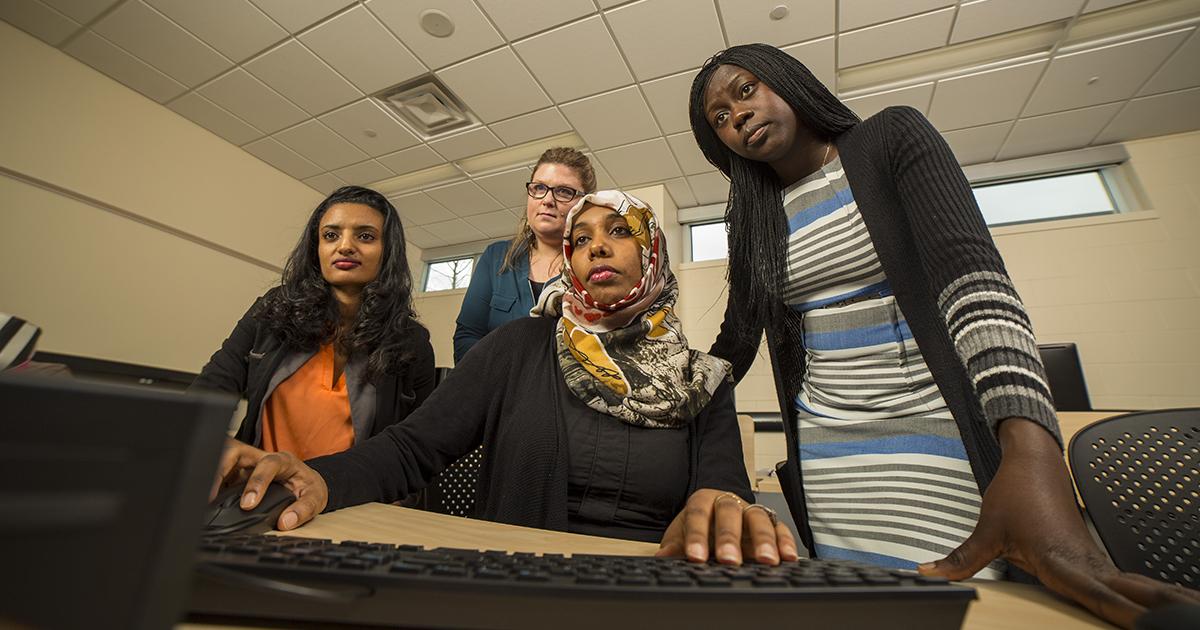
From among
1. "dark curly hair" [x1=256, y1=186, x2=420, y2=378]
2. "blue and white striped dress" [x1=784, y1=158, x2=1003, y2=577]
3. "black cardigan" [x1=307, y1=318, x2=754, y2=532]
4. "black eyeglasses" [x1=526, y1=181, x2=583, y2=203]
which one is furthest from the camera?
"black eyeglasses" [x1=526, y1=181, x2=583, y2=203]

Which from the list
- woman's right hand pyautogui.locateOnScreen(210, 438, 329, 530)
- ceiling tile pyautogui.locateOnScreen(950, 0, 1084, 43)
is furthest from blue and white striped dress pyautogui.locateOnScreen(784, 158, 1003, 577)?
ceiling tile pyautogui.locateOnScreen(950, 0, 1084, 43)

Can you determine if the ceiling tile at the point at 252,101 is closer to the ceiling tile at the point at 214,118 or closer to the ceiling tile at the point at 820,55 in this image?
the ceiling tile at the point at 214,118

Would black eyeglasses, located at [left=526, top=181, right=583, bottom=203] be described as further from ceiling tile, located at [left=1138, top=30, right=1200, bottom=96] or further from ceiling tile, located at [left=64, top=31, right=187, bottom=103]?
ceiling tile, located at [left=1138, top=30, right=1200, bottom=96]

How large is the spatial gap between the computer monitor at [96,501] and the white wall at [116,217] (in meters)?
4.62

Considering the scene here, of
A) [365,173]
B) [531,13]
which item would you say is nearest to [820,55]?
[531,13]

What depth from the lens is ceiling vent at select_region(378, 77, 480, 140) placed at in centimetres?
350

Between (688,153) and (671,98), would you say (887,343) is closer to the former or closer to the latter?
(671,98)

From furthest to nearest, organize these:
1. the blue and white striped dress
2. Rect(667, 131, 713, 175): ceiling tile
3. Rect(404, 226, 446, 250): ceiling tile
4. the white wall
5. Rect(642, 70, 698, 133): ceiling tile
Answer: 1. Rect(404, 226, 446, 250): ceiling tile
2. Rect(667, 131, 713, 175): ceiling tile
3. Rect(642, 70, 698, 133): ceiling tile
4. the white wall
5. the blue and white striped dress

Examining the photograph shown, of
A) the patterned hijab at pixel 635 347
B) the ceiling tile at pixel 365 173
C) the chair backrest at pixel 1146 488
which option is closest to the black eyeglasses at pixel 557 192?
the patterned hijab at pixel 635 347

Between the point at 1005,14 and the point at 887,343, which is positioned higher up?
the point at 1005,14

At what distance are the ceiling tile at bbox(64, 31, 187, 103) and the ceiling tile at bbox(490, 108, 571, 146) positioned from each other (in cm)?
241

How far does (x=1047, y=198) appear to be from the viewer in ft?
13.4

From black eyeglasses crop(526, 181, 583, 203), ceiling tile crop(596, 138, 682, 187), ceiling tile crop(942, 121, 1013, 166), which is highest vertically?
ceiling tile crop(596, 138, 682, 187)

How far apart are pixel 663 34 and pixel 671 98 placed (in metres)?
0.56
